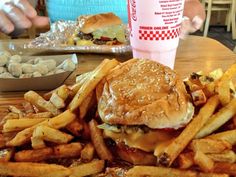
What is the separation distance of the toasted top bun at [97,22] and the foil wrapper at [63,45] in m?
0.05

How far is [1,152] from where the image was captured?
2.96 feet

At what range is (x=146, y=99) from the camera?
2.86 feet

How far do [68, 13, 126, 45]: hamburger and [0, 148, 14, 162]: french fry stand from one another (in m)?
1.14

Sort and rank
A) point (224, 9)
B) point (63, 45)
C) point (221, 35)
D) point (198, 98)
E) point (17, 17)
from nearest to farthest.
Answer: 1. point (198, 98)
2. point (63, 45)
3. point (17, 17)
4. point (221, 35)
5. point (224, 9)

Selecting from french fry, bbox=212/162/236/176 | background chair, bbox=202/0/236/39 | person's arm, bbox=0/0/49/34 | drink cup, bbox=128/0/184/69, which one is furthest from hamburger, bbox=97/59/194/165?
background chair, bbox=202/0/236/39

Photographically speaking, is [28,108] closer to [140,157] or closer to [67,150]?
[67,150]

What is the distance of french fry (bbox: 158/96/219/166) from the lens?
0.82 metres

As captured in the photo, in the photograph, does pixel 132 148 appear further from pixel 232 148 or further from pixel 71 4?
pixel 71 4

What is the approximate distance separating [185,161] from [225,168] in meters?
0.08

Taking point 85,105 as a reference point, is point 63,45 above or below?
below

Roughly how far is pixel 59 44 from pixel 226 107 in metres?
1.17

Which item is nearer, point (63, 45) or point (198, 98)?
point (198, 98)

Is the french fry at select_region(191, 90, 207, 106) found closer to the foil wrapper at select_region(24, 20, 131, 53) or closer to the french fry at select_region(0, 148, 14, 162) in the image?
the french fry at select_region(0, 148, 14, 162)

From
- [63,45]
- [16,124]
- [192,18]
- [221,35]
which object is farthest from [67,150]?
[221,35]
